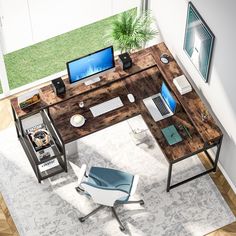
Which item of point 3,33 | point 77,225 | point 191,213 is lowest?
point 191,213

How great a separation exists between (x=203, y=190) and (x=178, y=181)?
1.05 ft

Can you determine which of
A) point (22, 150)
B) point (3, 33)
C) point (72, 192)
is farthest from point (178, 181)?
point (3, 33)

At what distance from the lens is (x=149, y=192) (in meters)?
6.95

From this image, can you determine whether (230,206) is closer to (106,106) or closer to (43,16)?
(106,106)

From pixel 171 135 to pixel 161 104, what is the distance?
1.54 ft

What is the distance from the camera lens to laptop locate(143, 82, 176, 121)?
6.82m

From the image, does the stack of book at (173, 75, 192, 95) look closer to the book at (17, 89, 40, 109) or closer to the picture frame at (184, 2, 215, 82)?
the picture frame at (184, 2, 215, 82)

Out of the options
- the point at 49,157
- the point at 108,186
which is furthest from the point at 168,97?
the point at 49,157

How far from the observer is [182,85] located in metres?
6.89

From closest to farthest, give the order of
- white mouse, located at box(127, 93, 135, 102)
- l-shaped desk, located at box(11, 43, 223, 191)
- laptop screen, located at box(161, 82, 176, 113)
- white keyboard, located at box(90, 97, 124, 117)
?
l-shaped desk, located at box(11, 43, 223, 191), laptop screen, located at box(161, 82, 176, 113), white keyboard, located at box(90, 97, 124, 117), white mouse, located at box(127, 93, 135, 102)

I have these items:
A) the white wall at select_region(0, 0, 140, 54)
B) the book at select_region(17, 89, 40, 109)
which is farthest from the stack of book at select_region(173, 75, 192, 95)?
the book at select_region(17, 89, 40, 109)

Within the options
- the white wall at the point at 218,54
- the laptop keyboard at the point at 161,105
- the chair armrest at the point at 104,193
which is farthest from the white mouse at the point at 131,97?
the chair armrest at the point at 104,193

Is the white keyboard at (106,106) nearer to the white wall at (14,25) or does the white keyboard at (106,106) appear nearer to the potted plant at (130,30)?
the potted plant at (130,30)

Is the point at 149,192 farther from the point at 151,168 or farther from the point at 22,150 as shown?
the point at 22,150
